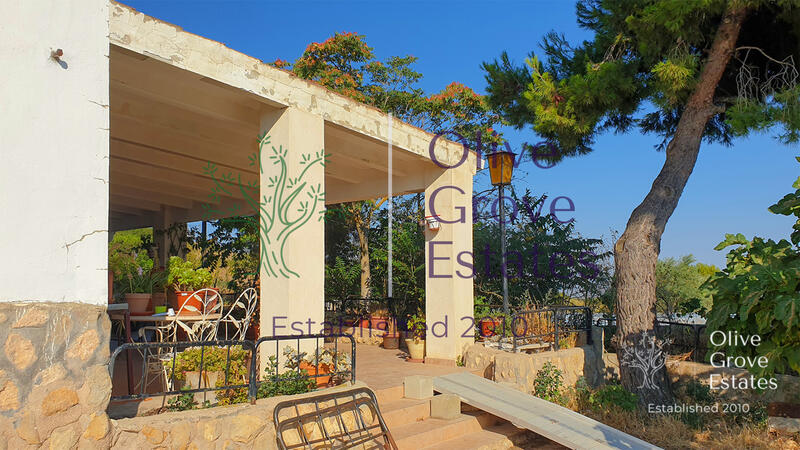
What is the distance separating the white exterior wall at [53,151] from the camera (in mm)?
3020

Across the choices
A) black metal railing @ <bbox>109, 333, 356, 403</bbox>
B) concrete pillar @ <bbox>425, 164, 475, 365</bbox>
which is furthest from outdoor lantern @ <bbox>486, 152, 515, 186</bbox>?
black metal railing @ <bbox>109, 333, 356, 403</bbox>

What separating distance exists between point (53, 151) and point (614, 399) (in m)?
6.51

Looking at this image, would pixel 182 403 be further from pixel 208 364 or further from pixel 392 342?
pixel 392 342

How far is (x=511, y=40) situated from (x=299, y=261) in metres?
5.74

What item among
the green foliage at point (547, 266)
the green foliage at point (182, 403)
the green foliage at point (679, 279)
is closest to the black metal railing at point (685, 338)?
the green foliage at point (547, 266)

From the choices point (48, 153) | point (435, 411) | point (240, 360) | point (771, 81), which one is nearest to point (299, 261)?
point (240, 360)

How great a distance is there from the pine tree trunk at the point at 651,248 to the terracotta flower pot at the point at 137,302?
5.90 metres

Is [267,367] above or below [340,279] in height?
below

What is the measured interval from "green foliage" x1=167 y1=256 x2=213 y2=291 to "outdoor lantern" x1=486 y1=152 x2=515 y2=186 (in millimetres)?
4352

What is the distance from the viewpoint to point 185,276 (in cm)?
653

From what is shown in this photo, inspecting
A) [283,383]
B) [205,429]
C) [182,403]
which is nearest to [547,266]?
[283,383]

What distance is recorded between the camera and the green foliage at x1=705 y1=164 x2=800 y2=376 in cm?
299

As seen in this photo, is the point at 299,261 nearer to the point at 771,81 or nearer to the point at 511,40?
the point at 511,40

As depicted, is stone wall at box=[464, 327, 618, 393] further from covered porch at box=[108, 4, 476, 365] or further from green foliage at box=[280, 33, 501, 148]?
green foliage at box=[280, 33, 501, 148]
